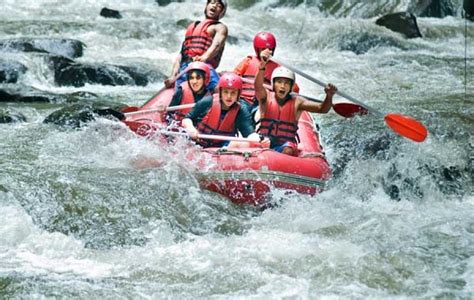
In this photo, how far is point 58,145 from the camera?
323 inches

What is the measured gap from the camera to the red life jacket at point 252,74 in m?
8.15

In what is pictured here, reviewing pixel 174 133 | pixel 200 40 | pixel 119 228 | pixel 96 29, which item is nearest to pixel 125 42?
pixel 96 29

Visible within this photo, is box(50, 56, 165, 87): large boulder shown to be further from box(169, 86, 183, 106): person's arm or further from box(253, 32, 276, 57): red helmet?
box(169, 86, 183, 106): person's arm

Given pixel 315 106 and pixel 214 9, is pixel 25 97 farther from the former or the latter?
pixel 315 106

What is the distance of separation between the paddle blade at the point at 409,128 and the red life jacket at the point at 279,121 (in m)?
0.80

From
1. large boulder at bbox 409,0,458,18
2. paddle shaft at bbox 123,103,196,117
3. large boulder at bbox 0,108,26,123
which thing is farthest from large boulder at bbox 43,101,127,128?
large boulder at bbox 409,0,458,18

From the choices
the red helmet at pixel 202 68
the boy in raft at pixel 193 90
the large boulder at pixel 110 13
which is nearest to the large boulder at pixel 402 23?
the large boulder at pixel 110 13

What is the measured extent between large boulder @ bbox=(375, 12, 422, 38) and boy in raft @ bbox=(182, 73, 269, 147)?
935cm

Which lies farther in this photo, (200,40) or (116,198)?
(200,40)

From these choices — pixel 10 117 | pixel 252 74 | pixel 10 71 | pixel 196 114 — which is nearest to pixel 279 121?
pixel 196 114

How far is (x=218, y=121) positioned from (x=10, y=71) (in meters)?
Result: 5.76

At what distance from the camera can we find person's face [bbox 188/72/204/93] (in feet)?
25.0

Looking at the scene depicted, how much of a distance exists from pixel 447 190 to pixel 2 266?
377cm

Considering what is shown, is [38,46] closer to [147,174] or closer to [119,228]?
[147,174]
